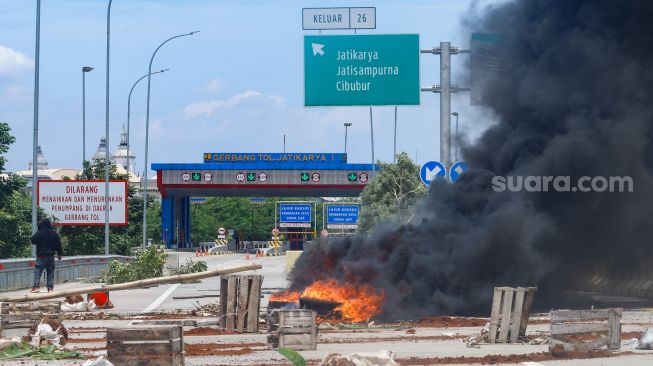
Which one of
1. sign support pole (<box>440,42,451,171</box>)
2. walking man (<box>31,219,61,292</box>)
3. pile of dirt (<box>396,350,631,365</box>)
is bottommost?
pile of dirt (<box>396,350,631,365</box>)

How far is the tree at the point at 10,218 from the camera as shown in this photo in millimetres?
46334

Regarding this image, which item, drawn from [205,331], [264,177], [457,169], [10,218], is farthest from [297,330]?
[264,177]

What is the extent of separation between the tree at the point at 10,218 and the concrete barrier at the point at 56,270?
3599mm

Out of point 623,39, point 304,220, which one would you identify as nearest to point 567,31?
point 623,39

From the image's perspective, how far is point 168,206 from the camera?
92.4m

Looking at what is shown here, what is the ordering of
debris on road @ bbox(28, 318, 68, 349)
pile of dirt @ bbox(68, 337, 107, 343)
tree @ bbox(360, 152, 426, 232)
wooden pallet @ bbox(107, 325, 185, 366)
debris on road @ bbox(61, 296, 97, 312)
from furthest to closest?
tree @ bbox(360, 152, 426, 232) < debris on road @ bbox(61, 296, 97, 312) < pile of dirt @ bbox(68, 337, 107, 343) < debris on road @ bbox(28, 318, 68, 349) < wooden pallet @ bbox(107, 325, 185, 366)

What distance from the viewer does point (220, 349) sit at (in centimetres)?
1522

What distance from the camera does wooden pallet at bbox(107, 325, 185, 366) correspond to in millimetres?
12422

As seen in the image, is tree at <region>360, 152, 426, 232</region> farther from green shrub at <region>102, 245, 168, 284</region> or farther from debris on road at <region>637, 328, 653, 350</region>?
debris on road at <region>637, 328, 653, 350</region>

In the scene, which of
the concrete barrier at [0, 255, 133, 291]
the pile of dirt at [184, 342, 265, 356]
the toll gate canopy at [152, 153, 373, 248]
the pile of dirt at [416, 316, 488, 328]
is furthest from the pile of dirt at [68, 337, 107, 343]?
the toll gate canopy at [152, 153, 373, 248]

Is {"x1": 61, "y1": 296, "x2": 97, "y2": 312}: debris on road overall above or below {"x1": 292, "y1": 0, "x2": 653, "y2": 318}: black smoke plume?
below

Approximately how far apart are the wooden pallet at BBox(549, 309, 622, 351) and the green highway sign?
1514 centimetres

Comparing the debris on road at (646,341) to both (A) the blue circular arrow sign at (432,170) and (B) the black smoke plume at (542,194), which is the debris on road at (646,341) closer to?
(B) the black smoke plume at (542,194)

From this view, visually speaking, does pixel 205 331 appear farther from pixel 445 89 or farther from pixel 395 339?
pixel 445 89
